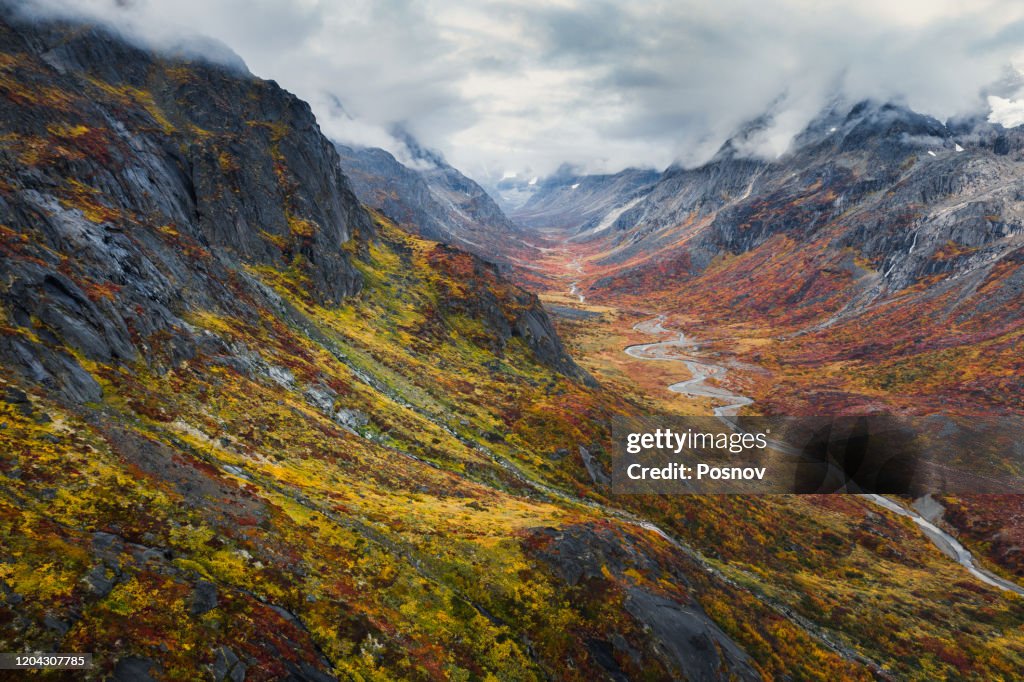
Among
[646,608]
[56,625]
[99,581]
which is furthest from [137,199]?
[646,608]

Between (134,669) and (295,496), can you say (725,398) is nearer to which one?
(295,496)

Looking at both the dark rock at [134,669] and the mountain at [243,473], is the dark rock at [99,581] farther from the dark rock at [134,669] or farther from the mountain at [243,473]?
the dark rock at [134,669]

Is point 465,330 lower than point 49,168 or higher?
lower

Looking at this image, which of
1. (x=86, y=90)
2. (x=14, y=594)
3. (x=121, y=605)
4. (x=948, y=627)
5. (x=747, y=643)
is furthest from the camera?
(x=86, y=90)

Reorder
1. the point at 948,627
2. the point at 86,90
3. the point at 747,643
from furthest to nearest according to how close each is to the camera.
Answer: the point at 86,90 → the point at 948,627 → the point at 747,643

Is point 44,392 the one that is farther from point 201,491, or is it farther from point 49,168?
point 49,168

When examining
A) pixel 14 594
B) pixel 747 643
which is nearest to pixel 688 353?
pixel 747 643

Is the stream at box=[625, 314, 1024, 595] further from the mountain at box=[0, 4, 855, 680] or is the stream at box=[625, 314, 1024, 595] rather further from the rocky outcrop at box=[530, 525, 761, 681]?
the rocky outcrop at box=[530, 525, 761, 681]

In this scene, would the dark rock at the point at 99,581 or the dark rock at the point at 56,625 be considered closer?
the dark rock at the point at 56,625

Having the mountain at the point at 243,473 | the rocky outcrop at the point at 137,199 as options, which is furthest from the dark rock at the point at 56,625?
the rocky outcrop at the point at 137,199

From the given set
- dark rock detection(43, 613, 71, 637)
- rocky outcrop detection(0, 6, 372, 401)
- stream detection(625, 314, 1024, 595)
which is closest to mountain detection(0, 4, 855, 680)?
dark rock detection(43, 613, 71, 637)

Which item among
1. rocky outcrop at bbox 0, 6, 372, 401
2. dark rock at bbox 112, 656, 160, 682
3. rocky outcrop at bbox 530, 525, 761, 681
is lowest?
rocky outcrop at bbox 530, 525, 761, 681
